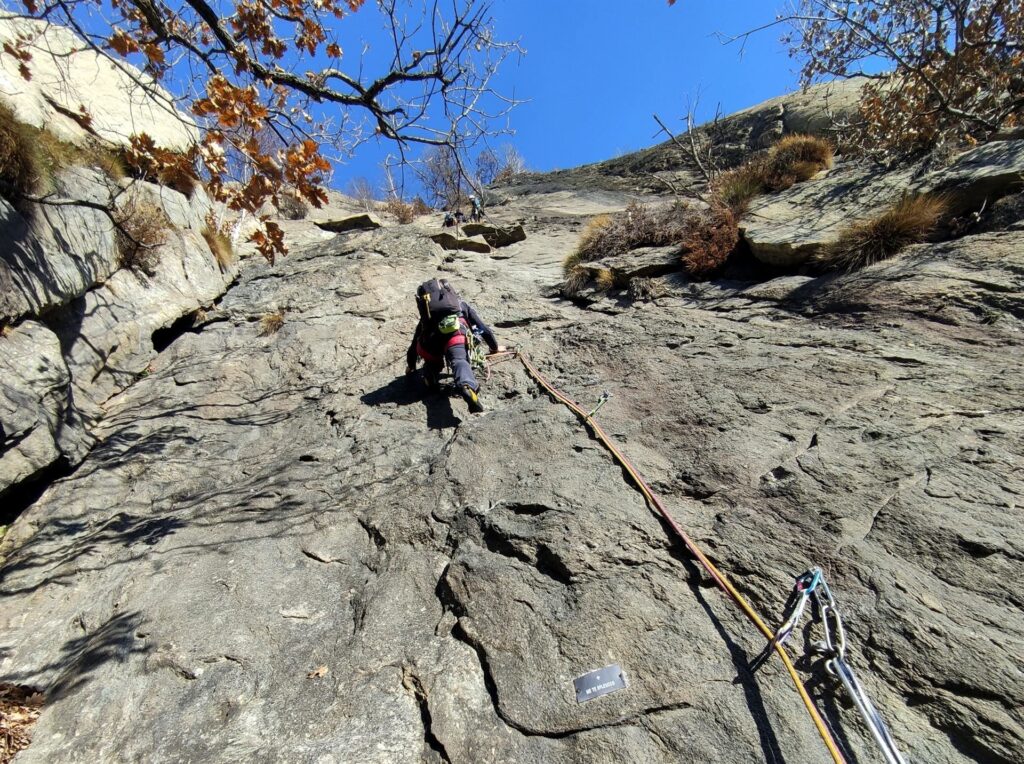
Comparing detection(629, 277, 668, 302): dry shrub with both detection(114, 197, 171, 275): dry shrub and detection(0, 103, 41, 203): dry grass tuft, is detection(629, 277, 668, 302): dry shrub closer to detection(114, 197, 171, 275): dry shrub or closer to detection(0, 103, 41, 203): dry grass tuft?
detection(114, 197, 171, 275): dry shrub

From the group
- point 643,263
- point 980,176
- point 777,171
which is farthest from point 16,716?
point 777,171

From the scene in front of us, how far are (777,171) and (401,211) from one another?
13.7 meters

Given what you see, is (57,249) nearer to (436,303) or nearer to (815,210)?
(436,303)

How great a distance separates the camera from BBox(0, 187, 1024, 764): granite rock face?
2.27 m

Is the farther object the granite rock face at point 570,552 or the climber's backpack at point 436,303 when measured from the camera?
the climber's backpack at point 436,303

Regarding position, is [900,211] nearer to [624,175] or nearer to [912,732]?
[912,732]

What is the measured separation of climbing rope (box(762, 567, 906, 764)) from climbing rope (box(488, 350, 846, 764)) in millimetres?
114

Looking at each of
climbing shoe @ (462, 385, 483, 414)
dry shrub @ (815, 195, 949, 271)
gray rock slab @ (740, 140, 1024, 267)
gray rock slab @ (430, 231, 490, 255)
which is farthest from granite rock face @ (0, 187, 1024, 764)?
gray rock slab @ (430, 231, 490, 255)

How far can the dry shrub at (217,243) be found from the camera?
9.34 meters

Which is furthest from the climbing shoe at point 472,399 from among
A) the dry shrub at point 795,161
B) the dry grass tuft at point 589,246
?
the dry shrub at point 795,161

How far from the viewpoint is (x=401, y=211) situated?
1852 cm

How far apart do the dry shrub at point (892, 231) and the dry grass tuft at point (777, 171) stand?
7.91ft

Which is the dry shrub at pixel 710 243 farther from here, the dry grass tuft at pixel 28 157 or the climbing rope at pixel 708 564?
the dry grass tuft at pixel 28 157

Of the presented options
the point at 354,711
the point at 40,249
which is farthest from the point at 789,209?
the point at 40,249
